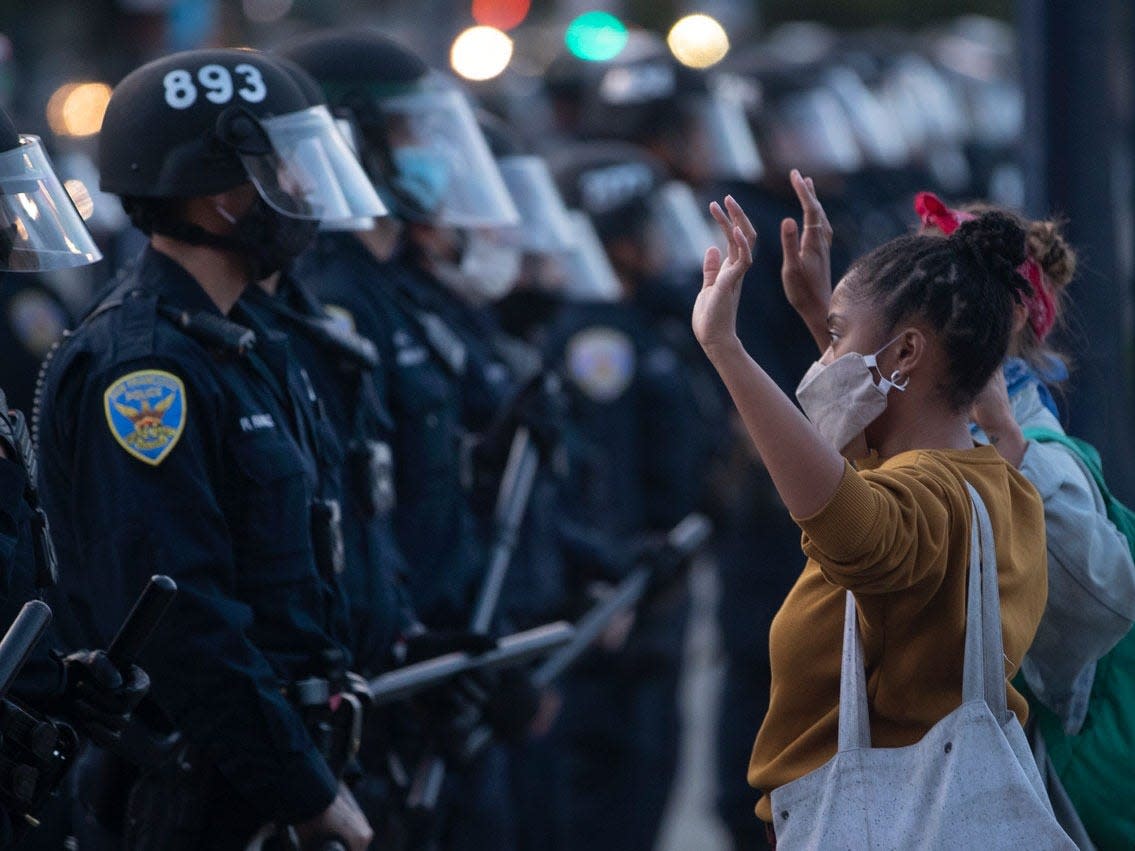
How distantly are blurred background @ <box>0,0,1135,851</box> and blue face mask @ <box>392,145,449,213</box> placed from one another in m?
0.83

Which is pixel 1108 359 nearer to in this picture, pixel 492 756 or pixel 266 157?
pixel 492 756

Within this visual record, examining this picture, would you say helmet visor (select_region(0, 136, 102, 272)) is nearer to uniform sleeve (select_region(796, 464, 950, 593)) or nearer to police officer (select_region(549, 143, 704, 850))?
uniform sleeve (select_region(796, 464, 950, 593))

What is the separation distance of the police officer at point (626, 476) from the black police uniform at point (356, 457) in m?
2.16

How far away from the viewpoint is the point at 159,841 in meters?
3.38

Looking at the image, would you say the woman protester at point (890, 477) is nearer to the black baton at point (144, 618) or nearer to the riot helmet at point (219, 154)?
the black baton at point (144, 618)

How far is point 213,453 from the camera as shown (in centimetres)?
343

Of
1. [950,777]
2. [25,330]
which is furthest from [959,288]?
[25,330]

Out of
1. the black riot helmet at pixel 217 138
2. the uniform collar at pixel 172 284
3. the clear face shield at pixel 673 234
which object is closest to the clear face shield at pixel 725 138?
the clear face shield at pixel 673 234

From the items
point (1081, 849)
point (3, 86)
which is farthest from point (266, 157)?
point (3, 86)

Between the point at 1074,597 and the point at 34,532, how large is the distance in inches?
64.4

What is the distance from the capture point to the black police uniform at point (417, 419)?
479cm

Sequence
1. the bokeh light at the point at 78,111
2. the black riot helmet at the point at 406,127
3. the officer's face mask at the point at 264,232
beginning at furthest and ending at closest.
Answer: the bokeh light at the point at 78,111
the black riot helmet at the point at 406,127
the officer's face mask at the point at 264,232

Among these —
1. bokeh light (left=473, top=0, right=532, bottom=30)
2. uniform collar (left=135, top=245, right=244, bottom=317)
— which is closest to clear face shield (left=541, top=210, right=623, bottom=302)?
uniform collar (left=135, top=245, right=244, bottom=317)

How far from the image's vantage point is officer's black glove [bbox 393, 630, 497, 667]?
4.38 meters
